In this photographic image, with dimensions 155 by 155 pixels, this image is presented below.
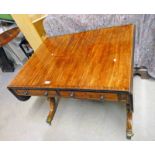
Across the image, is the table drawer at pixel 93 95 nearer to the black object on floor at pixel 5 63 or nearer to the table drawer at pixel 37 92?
the table drawer at pixel 37 92

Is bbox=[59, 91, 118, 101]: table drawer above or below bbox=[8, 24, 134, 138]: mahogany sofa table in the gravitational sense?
below

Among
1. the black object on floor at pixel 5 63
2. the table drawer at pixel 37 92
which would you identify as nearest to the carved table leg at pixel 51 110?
the table drawer at pixel 37 92

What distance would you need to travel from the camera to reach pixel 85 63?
125 centimetres

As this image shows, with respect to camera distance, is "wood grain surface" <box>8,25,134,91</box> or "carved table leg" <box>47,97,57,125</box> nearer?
"wood grain surface" <box>8,25,134,91</box>

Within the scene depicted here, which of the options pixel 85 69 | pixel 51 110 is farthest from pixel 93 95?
pixel 51 110

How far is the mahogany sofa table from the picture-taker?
3.45ft

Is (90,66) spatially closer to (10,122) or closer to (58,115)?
(58,115)

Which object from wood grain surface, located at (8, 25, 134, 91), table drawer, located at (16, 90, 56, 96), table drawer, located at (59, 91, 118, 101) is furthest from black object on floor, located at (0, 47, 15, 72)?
table drawer, located at (59, 91, 118, 101)

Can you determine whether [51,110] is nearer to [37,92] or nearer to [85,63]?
[37,92]

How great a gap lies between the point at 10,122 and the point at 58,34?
0.97 metres

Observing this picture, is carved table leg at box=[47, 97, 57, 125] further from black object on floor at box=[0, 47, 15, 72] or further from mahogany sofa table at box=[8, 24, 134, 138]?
black object on floor at box=[0, 47, 15, 72]

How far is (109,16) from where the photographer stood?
1.57m
